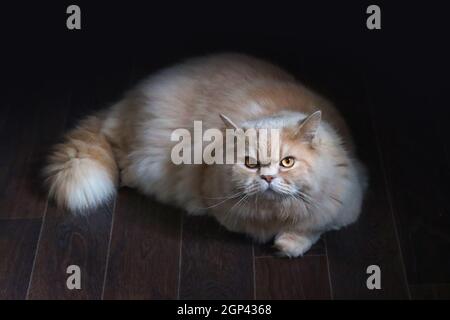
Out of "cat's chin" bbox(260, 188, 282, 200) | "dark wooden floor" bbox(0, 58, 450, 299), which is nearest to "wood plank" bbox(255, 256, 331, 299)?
"dark wooden floor" bbox(0, 58, 450, 299)

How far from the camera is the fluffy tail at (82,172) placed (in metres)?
1.92

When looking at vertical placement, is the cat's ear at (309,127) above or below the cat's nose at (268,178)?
above

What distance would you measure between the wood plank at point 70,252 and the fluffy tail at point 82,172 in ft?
0.17

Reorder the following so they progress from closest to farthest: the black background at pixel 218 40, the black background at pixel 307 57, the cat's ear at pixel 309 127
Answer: the cat's ear at pixel 309 127 < the black background at pixel 307 57 < the black background at pixel 218 40

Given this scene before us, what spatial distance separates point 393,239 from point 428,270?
153 mm

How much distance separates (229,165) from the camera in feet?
5.31

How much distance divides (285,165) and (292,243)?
361 mm

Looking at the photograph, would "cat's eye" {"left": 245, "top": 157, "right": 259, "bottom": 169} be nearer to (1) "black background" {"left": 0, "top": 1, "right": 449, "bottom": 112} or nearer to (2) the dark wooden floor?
(2) the dark wooden floor

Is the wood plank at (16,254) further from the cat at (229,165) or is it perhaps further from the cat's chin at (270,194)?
the cat's chin at (270,194)

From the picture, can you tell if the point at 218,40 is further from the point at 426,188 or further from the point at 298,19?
the point at 426,188

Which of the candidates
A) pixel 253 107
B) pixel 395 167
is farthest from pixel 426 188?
pixel 253 107

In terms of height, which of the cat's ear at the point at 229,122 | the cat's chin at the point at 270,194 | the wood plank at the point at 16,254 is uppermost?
the cat's ear at the point at 229,122

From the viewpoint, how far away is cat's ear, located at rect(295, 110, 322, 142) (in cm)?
150

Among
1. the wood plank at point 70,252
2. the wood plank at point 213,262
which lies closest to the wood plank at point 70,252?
the wood plank at point 70,252
